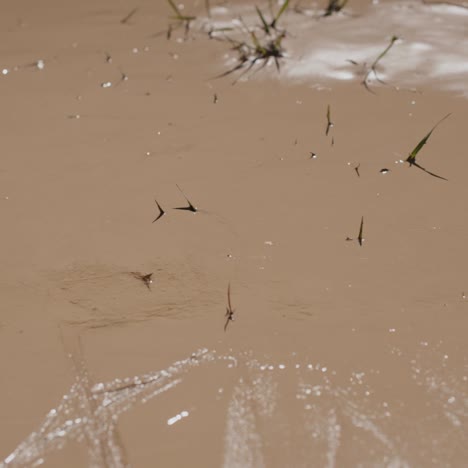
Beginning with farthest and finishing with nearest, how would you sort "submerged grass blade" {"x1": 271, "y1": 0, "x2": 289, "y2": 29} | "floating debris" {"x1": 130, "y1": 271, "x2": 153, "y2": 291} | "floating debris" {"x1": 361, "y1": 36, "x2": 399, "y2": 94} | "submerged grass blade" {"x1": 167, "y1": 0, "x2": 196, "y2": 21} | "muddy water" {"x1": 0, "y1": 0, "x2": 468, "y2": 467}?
"submerged grass blade" {"x1": 167, "y1": 0, "x2": 196, "y2": 21} → "submerged grass blade" {"x1": 271, "y1": 0, "x2": 289, "y2": 29} → "floating debris" {"x1": 361, "y1": 36, "x2": 399, "y2": 94} → "floating debris" {"x1": 130, "y1": 271, "x2": 153, "y2": 291} → "muddy water" {"x1": 0, "y1": 0, "x2": 468, "y2": 467}

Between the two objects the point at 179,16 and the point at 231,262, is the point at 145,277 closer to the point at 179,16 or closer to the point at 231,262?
the point at 231,262

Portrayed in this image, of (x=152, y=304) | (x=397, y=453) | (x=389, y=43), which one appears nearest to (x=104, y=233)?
(x=152, y=304)

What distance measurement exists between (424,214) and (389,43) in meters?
0.85

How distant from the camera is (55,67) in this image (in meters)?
2.20

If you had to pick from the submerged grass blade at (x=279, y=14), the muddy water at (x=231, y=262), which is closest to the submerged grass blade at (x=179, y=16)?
the muddy water at (x=231, y=262)

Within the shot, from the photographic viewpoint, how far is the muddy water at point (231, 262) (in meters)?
1.24

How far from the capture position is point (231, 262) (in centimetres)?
152

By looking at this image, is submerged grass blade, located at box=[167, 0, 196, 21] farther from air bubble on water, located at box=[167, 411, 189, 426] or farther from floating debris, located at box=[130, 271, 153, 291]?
air bubble on water, located at box=[167, 411, 189, 426]

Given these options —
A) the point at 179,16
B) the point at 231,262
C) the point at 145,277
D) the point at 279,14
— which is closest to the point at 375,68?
the point at 279,14

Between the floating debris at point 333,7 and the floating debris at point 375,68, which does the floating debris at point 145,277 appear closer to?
the floating debris at point 375,68

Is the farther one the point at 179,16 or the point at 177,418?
the point at 179,16

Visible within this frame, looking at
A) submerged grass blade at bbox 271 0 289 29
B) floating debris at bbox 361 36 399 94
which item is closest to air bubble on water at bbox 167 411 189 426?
floating debris at bbox 361 36 399 94

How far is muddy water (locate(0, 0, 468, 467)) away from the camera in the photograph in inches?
48.8

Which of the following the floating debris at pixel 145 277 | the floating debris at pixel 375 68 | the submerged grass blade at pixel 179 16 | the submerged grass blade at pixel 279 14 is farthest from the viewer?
the submerged grass blade at pixel 179 16
